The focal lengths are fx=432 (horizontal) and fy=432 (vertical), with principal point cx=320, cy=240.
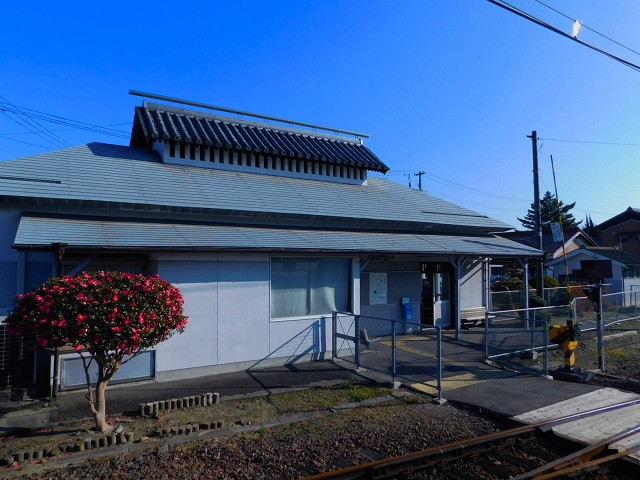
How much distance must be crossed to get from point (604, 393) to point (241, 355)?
791 centimetres

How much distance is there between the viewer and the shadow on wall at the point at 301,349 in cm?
1079

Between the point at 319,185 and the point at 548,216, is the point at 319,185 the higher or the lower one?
the lower one

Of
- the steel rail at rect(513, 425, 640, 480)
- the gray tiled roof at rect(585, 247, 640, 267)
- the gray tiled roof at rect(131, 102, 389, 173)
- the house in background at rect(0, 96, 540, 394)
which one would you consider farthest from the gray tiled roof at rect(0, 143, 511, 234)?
the gray tiled roof at rect(585, 247, 640, 267)

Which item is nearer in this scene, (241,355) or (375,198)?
(241,355)

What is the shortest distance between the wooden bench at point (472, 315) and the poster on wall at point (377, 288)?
395cm

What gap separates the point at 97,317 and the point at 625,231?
50280 mm

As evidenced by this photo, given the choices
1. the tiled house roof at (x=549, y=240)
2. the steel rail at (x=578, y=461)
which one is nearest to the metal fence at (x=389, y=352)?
the steel rail at (x=578, y=461)

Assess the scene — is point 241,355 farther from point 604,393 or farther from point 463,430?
point 604,393

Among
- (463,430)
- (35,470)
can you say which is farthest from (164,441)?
(463,430)

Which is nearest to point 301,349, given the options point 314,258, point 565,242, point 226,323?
point 226,323

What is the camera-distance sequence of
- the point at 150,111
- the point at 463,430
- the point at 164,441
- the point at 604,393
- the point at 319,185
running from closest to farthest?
the point at 164,441 < the point at 463,430 < the point at 604,393 < the point at 150,111 < the point at 319,185

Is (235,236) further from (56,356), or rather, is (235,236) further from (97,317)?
(97,317)

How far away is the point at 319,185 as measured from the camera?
16.3 m

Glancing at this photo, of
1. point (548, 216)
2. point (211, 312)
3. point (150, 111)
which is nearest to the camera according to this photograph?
point (211, 312)
